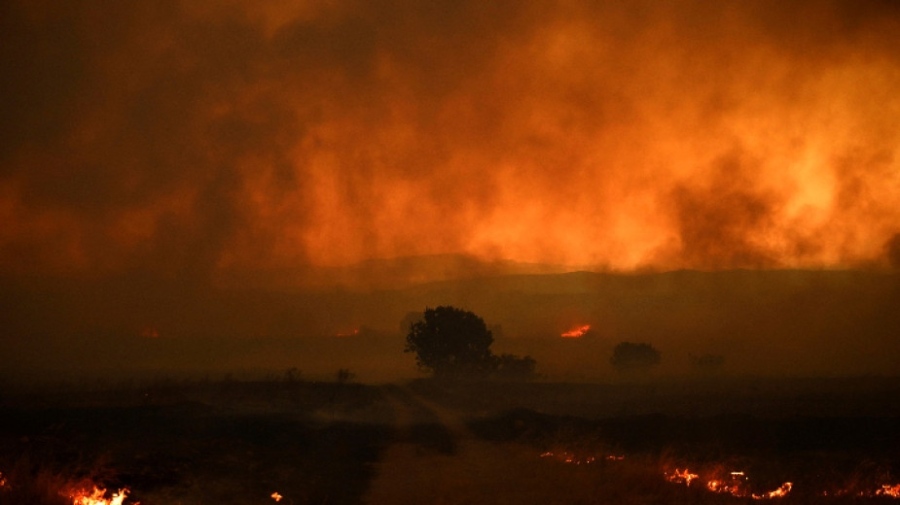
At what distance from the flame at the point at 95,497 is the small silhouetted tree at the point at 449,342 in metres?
49.2

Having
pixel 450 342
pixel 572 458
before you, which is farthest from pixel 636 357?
pixel 572 458

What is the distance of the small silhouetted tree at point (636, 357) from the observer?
99812 millimetres

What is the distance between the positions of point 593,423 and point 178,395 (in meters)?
19.9

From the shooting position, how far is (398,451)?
2444cm

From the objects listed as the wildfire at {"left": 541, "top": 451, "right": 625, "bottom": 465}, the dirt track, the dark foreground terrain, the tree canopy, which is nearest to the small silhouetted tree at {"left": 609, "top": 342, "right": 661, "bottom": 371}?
the tree canopy

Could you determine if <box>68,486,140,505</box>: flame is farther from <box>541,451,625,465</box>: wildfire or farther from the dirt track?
<box>541,451,625,465</box>: wildfire

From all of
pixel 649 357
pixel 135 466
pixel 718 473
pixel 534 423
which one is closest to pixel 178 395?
pixel 534 423

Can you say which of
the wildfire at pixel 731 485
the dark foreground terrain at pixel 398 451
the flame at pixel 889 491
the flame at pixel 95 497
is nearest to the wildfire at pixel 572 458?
the dark foreground terrain at pixel 398 451

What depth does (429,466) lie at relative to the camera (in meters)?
21.9

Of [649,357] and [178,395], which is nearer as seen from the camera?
[178,395]

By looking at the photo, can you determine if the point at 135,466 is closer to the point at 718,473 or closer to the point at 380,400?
the point at 718,473

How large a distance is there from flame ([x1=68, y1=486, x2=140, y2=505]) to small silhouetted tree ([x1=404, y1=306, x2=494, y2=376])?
49231 mm

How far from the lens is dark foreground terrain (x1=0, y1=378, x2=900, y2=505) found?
54.2ft

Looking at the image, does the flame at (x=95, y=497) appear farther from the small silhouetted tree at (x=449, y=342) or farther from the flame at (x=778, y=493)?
the small silhouetted tree at (x=449, y=342)
